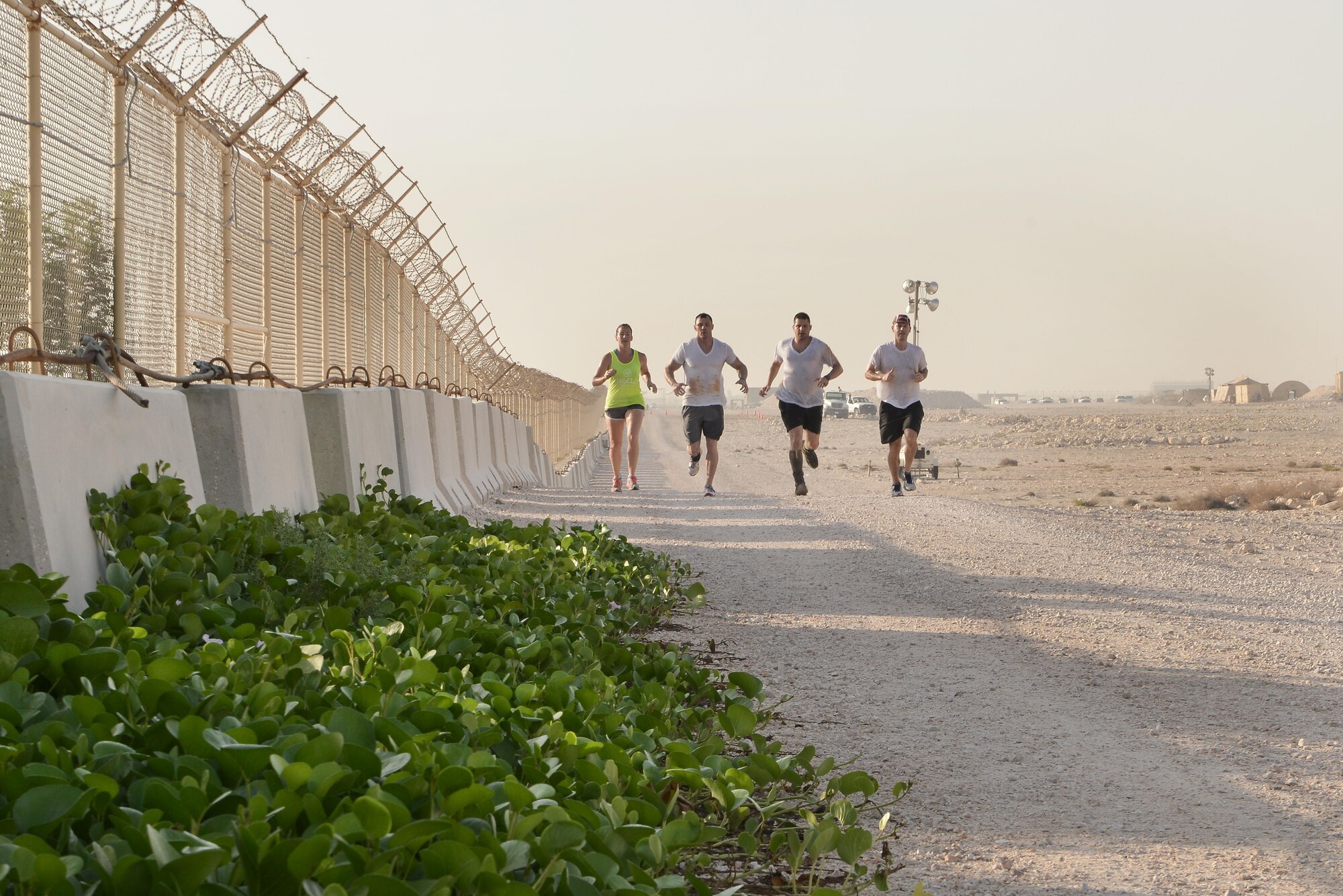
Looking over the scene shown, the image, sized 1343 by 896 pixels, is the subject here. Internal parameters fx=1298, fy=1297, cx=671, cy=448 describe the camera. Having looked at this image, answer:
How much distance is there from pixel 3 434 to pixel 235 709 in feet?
4.85

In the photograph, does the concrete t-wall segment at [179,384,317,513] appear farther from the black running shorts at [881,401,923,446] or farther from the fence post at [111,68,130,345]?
the black running shorts at [881,401,923,446]

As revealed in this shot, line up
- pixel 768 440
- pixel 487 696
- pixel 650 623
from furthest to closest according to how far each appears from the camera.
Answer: pixel 768 440
pixel 650 623
pixel 487 696

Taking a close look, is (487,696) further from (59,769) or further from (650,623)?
(650,623)

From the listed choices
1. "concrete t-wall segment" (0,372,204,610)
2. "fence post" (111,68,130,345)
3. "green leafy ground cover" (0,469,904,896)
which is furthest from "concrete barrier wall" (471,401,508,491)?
"green leafy ground cover" (0,469,904,896)

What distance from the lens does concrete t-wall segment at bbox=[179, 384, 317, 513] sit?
209 inches

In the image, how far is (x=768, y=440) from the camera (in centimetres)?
6912

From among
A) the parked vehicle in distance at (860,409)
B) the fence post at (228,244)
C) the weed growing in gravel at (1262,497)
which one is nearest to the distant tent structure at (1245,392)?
the parked vehicle in distance at (860,409)

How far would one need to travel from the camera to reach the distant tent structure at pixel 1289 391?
14818 centimetres

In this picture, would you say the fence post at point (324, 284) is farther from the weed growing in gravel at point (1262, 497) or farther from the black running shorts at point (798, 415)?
the weed growing in gravel at point (1262, 497)

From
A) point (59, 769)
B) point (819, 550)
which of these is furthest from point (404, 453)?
point (59, 769)

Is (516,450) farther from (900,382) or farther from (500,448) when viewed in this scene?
(900,382)

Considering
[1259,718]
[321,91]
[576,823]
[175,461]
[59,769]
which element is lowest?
[1259,718]

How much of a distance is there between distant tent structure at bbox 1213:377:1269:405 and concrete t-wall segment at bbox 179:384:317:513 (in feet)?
483

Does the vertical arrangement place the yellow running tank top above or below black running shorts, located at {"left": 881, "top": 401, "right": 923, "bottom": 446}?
above
